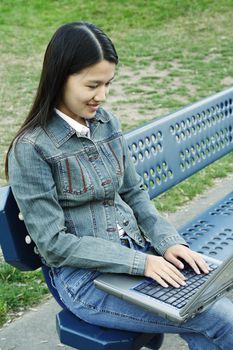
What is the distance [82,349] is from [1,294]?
124 centimetres

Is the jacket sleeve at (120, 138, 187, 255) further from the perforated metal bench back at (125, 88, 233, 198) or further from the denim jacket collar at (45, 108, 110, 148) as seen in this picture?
the perforated metal bench back at (125, 88, 233, 198)

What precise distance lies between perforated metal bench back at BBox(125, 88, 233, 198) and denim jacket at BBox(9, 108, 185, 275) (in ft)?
2.24

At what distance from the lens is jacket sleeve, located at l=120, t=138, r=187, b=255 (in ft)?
9.39

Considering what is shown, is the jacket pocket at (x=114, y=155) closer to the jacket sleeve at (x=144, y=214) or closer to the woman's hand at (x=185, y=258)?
the jacket sleeve at (x=144, y=214)

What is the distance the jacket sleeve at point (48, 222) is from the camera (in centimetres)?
254

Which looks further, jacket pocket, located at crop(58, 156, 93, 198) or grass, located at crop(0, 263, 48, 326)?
grass, located at crop(0, 263, 48, 326)

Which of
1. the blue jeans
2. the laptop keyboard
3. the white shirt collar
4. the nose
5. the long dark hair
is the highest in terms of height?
the long dark hair

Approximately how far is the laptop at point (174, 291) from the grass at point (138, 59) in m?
1.22

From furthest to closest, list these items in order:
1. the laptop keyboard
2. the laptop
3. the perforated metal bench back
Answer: the perforated metal bench back, the laptop keyboard, the laptop

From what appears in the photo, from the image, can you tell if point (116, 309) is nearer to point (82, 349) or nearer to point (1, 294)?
point (82, 349)

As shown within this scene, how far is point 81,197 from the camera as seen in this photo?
264 centimetres

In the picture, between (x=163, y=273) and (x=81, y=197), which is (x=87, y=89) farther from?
(x=163, y=273)

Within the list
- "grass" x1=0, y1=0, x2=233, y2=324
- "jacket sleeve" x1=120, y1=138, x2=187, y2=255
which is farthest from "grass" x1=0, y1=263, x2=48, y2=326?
A: "jacket sleeve" x1=120, y1=138, x2=187, y2=255

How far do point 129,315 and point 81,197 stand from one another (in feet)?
1.37
